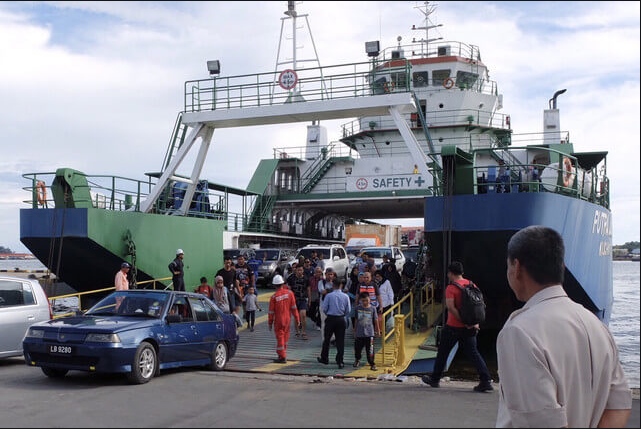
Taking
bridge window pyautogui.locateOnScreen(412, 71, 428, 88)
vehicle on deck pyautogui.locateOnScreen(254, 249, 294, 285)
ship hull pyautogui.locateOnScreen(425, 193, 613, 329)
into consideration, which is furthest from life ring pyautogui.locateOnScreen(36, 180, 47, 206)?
bridge window pyautogui.locateOnScreen(412, 71, 428, 88)

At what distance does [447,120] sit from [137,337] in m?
22.5

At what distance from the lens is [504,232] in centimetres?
1211

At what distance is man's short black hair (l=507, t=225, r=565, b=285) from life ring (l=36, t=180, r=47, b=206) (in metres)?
15.6

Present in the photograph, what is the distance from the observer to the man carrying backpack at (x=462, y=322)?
837cm

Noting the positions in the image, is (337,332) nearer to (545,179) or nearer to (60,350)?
(60,350)

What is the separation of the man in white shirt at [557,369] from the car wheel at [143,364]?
6914 mm

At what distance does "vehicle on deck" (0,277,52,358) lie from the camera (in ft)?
33.2

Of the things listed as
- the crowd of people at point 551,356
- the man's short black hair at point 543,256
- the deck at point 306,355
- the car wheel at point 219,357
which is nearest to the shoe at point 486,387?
the deck at point 306,355

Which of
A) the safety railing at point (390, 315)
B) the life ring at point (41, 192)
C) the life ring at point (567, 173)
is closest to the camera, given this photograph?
the safety railing at point (390, 315)

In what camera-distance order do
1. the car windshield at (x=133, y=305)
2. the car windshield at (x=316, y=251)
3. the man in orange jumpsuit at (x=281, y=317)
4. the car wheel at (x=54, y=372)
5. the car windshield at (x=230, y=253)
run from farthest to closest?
1. the car windshield at (x=230, y=253)
2. the car windshield at (x=316, y=251)
3. the man in orange jumpsuit at (x=281, y=317)
4. the car windshield at (x=133, y=305)
5. the car wheel at (x=54, y=372)

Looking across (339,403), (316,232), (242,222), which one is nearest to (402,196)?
(242,222)

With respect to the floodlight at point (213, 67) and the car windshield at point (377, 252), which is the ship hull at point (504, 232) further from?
the floodlight at point (213, 67)

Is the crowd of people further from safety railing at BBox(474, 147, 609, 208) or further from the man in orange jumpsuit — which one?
safety railing at BBox(474, 147, 609, 208)

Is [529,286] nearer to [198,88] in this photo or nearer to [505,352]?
[505,352]
